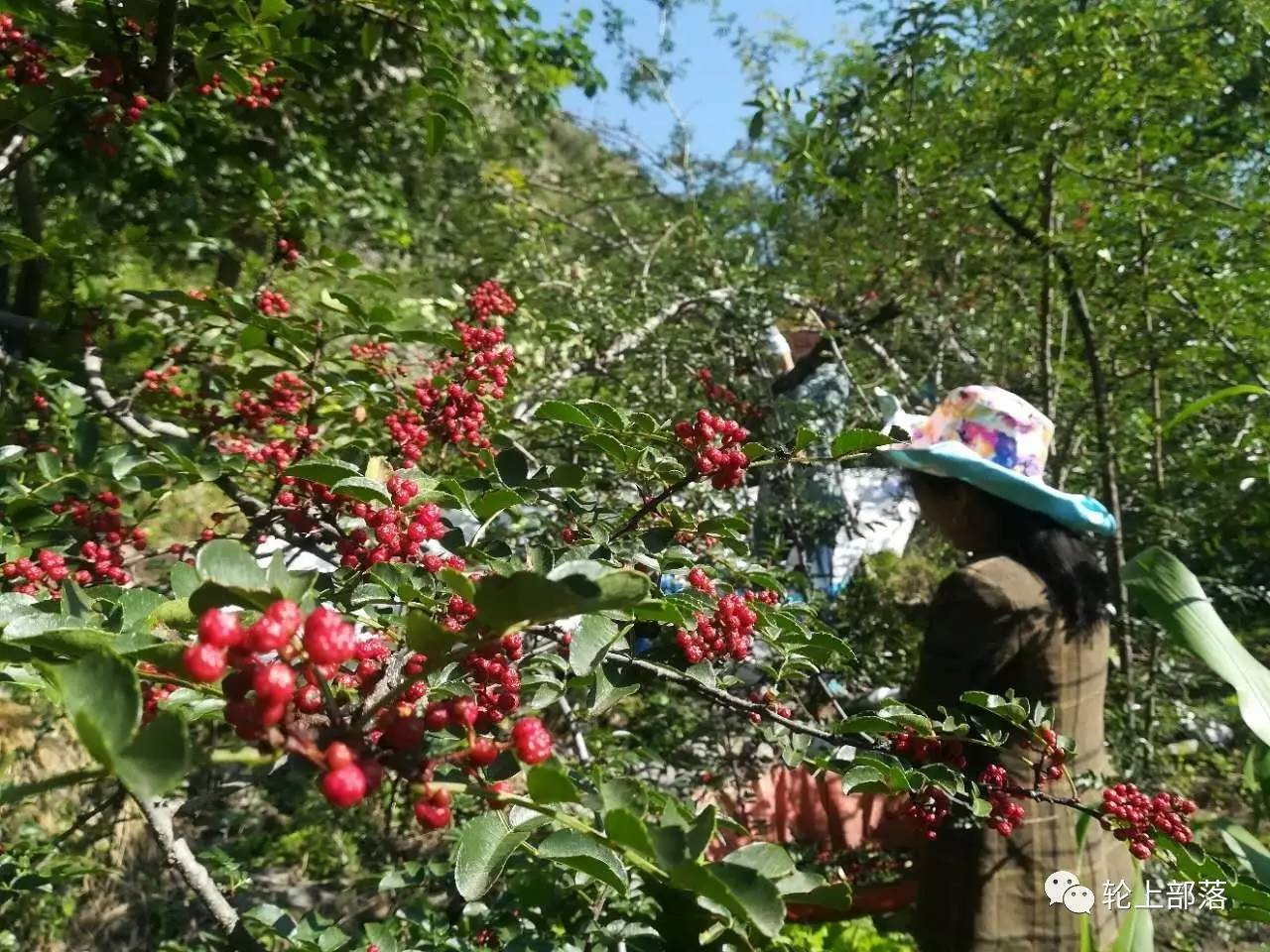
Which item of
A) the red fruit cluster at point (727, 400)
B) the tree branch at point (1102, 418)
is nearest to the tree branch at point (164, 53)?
the red fruit cluster at point (727, 400)

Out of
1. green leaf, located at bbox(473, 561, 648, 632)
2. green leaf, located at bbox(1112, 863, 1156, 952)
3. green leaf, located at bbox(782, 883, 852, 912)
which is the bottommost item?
green leaf, located at bbox(1112, 863, 1156, 952)

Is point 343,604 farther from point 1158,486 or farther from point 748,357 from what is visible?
point 1158,486

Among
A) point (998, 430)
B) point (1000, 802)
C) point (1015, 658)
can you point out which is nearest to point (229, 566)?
point (1000, 802)

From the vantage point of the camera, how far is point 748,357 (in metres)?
2.89

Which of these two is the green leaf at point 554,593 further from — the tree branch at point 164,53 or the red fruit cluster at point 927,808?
the tree branch at point 164,53

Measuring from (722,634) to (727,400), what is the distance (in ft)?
5.47

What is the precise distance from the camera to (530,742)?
57cm

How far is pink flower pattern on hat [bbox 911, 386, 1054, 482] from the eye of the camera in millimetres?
1974

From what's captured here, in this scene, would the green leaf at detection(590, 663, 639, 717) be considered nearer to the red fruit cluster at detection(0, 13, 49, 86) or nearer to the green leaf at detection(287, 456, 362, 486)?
the green leaf at detection(287, 456, 362, 486)

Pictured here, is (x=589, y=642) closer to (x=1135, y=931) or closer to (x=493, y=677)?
(x=493, y=677)

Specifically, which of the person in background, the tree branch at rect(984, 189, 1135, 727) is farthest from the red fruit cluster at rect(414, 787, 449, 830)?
the tree branch at rect(984, 189, 1135, 727)

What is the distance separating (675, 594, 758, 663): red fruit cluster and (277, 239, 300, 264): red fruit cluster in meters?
1.25

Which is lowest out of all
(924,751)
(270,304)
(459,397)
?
(924,751)

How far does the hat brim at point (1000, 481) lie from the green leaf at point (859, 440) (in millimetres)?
1023
